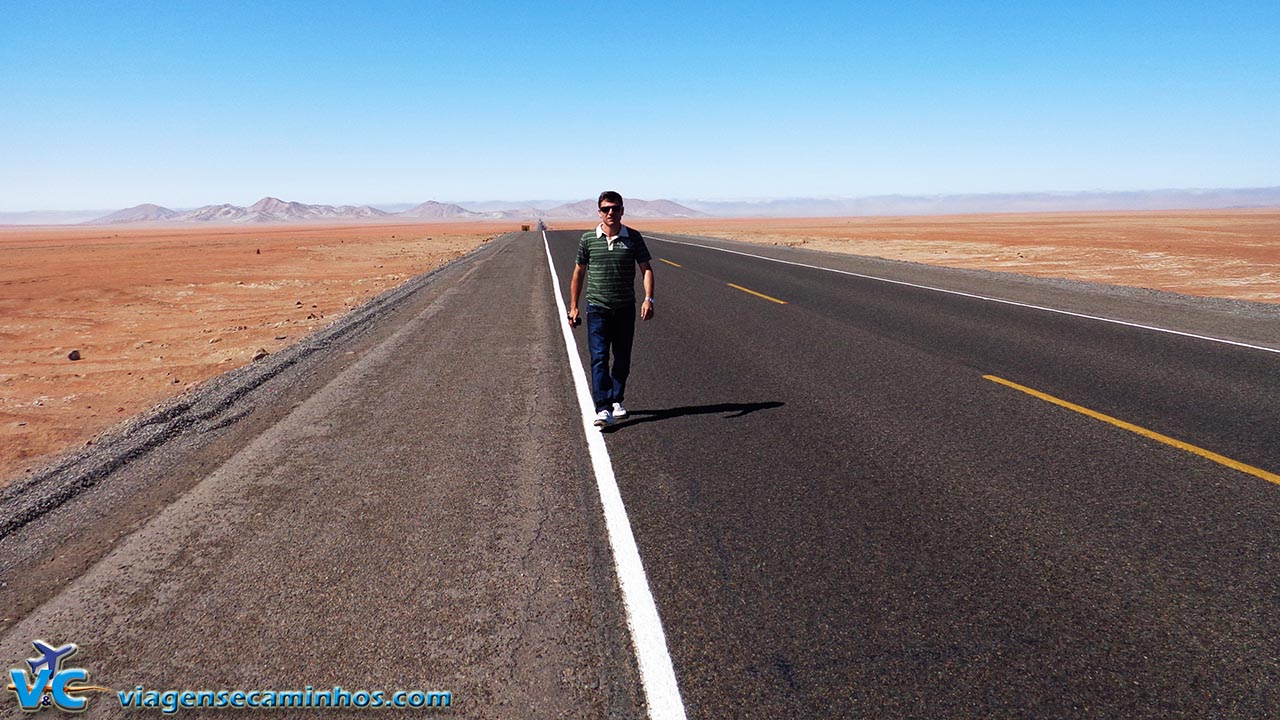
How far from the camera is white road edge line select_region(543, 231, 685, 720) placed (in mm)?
2605

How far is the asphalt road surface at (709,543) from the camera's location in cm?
276

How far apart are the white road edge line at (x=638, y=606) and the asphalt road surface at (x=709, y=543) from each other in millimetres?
52

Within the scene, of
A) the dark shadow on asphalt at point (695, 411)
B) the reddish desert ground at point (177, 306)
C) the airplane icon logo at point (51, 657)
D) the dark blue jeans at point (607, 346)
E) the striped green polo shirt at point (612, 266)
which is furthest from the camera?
the reddish desert ground at point (177, 306)

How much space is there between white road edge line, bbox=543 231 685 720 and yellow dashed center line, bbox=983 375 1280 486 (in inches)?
162

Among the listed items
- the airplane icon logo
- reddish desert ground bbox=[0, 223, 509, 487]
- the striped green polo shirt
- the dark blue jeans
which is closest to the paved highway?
the dark blue jeans

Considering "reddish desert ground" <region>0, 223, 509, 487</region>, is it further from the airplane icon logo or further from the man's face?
the man's face

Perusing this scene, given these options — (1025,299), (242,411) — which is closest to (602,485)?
(242,411)

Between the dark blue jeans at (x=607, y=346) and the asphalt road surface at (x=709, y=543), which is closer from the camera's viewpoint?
the asphalt road surface at (x=709, y=543)

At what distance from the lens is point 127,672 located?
2.86 meters

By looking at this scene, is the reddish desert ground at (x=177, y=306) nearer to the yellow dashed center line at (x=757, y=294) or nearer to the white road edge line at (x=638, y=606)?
the white road edge line at (x=638, y=606)

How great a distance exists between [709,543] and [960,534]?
137cm

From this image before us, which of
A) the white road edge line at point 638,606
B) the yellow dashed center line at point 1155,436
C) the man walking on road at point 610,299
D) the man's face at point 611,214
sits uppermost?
the man's face at point 611,214

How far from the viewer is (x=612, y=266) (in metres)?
5.88

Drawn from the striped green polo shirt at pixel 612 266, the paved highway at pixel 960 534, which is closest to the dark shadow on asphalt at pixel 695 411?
the paved highway at pixel 960 534
